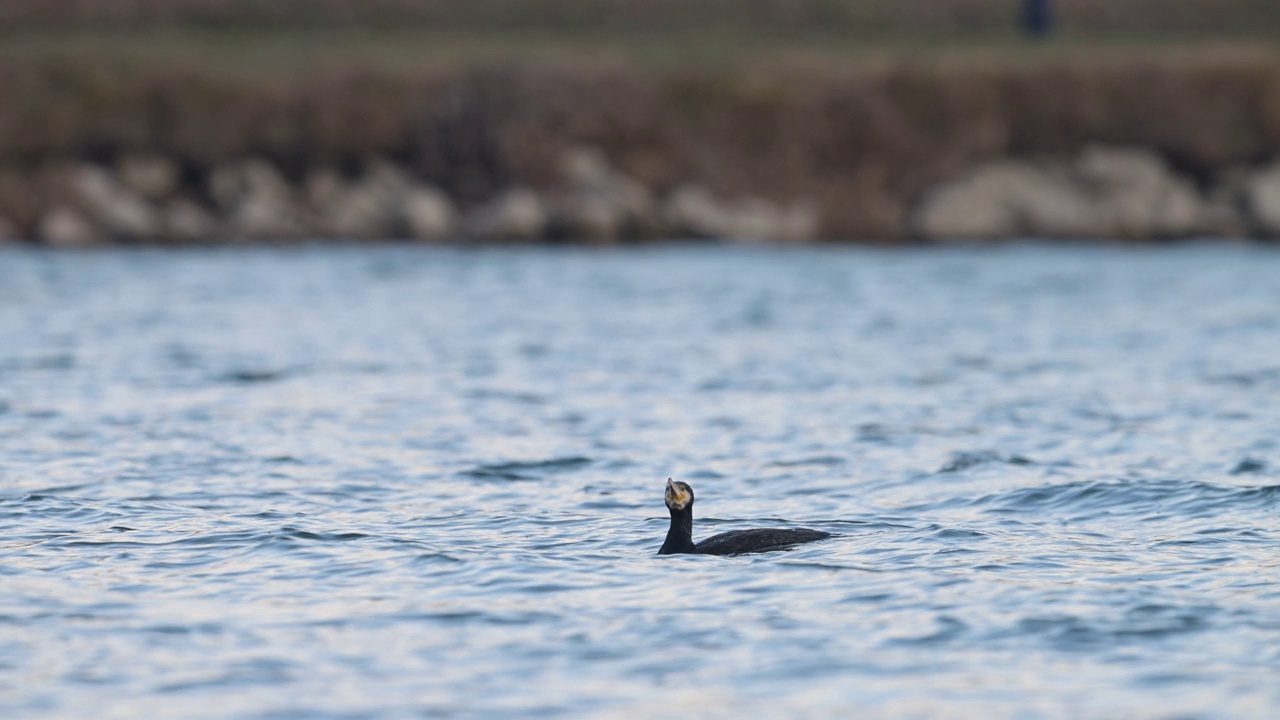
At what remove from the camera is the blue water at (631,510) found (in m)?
9.27

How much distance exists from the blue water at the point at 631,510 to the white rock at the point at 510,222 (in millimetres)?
14005

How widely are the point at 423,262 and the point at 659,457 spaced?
2371 centimetres

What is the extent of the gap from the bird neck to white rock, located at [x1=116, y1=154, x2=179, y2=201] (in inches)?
1417

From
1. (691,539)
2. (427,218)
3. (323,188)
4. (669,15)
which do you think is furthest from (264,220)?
(691,539)

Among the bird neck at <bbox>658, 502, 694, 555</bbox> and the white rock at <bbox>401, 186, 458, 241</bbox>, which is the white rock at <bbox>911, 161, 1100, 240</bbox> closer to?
the white rock at <bbox>401, 186, 458, 241</bbox>

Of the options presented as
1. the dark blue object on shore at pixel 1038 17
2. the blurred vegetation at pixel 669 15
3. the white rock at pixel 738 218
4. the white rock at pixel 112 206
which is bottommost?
the white rock at pixel 738 218

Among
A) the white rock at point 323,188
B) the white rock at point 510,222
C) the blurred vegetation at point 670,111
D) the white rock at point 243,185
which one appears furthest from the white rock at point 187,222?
the white rock at point 510,222

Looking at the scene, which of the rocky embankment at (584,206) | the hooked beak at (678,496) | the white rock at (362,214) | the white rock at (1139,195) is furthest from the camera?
the white rock at (1139,195)

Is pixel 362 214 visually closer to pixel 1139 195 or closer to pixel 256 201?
pixel 256 201

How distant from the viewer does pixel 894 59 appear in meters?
50.5

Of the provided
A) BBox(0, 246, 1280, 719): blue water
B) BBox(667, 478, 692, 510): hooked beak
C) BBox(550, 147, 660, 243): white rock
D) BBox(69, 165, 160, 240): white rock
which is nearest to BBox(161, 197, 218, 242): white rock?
BBox(69, 165, 160, 240): white rock

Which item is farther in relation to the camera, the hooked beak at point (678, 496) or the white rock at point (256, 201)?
the white rock at point (256, 201)

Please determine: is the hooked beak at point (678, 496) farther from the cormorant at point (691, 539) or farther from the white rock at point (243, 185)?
the white rock at point (243, 185)

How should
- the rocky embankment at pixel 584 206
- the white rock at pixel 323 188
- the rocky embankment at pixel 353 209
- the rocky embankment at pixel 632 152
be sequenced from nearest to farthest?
the rocky embankment at pixel 353 209 < the rocky embankment at pixel 584 206 < the rocky embankment at pixel 632 152 < the white rock at pixel 323 188
